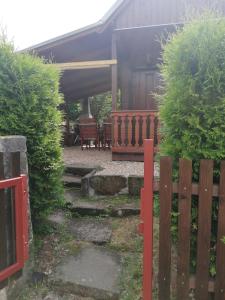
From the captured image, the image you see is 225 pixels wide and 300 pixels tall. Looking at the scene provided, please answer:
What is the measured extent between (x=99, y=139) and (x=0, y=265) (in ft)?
25.5

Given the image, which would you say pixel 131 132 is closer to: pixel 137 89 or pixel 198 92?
pixel 137 89

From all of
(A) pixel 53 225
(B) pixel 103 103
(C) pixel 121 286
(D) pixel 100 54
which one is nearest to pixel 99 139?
(D) pixel 100 54

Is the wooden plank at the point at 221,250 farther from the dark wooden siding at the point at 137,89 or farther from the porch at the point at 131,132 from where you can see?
the dark wooden siding at the point at 137,89

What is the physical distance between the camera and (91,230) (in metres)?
3.65

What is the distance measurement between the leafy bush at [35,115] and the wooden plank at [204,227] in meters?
1.87

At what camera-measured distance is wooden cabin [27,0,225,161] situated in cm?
646

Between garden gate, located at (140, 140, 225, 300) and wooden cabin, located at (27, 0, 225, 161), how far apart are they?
4167 millimetres

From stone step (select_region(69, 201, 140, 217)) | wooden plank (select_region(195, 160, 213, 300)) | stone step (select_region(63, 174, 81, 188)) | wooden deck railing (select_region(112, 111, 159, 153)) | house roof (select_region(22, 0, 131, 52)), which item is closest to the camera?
wooden plank (select_region(195, 160, 213, 300))

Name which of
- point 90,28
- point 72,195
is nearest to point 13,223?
point 72,195

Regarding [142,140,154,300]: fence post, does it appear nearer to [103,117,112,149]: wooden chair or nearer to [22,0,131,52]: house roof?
[22,0,131,52]: house roof

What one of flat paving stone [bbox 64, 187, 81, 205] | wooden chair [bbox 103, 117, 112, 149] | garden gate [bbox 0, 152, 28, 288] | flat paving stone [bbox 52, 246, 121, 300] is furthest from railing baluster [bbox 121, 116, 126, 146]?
garden gate [bbox 0, 152, 28, 288]

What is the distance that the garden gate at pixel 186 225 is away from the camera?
2.09 m

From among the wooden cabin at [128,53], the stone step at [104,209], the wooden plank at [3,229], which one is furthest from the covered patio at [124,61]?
the wooden plank at [3,229]

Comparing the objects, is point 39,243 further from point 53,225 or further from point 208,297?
point 208,297
